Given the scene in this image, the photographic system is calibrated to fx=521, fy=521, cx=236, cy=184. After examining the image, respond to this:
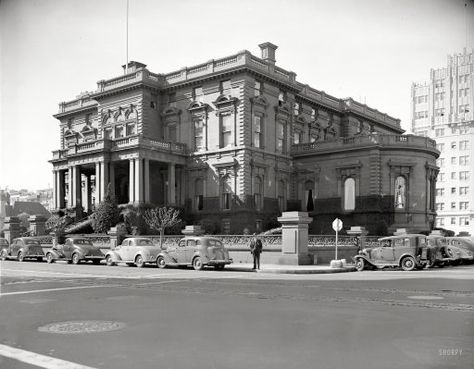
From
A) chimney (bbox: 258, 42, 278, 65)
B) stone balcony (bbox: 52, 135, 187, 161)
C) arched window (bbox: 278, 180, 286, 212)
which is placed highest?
chimney (bbox: 258, 42, 278, 65)

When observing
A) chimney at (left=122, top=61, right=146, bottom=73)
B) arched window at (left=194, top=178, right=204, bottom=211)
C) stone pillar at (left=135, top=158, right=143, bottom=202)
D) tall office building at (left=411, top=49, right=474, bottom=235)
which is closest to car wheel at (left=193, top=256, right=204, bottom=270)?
stone pillar at (left=135, top=158, right=143, bottom=202)

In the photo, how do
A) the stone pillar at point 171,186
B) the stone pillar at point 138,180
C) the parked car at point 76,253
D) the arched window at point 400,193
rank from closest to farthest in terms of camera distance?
the parked car at point 76,253 → the stone pillar at point 138,180 → the arched window at point 400,193 → the stone pillar at point 171,186

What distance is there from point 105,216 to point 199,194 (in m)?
9.21

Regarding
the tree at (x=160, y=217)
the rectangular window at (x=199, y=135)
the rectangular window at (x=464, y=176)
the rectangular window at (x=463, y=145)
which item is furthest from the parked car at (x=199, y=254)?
the rectangular window at (x=463, y=145)

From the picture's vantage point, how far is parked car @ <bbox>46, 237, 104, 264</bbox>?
99.7 feet

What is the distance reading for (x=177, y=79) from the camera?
48.2m

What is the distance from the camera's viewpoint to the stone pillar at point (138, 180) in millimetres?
42781

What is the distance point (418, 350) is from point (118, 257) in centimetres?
2315

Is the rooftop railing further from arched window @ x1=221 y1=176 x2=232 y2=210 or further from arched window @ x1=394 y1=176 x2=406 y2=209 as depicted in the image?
Answer: arched window @ x1=221 y1=176 x2=232 y2=210

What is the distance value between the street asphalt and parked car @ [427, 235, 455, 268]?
1154 centimetres

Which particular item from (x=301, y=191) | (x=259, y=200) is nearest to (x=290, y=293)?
(x=259, y=200)

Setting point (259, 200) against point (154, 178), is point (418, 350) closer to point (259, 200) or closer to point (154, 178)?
point (259, 200)

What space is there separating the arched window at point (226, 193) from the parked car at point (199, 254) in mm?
19047

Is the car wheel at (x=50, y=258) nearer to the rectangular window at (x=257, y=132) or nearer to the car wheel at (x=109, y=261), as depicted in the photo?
the car wheel at (x=109, y=261)
